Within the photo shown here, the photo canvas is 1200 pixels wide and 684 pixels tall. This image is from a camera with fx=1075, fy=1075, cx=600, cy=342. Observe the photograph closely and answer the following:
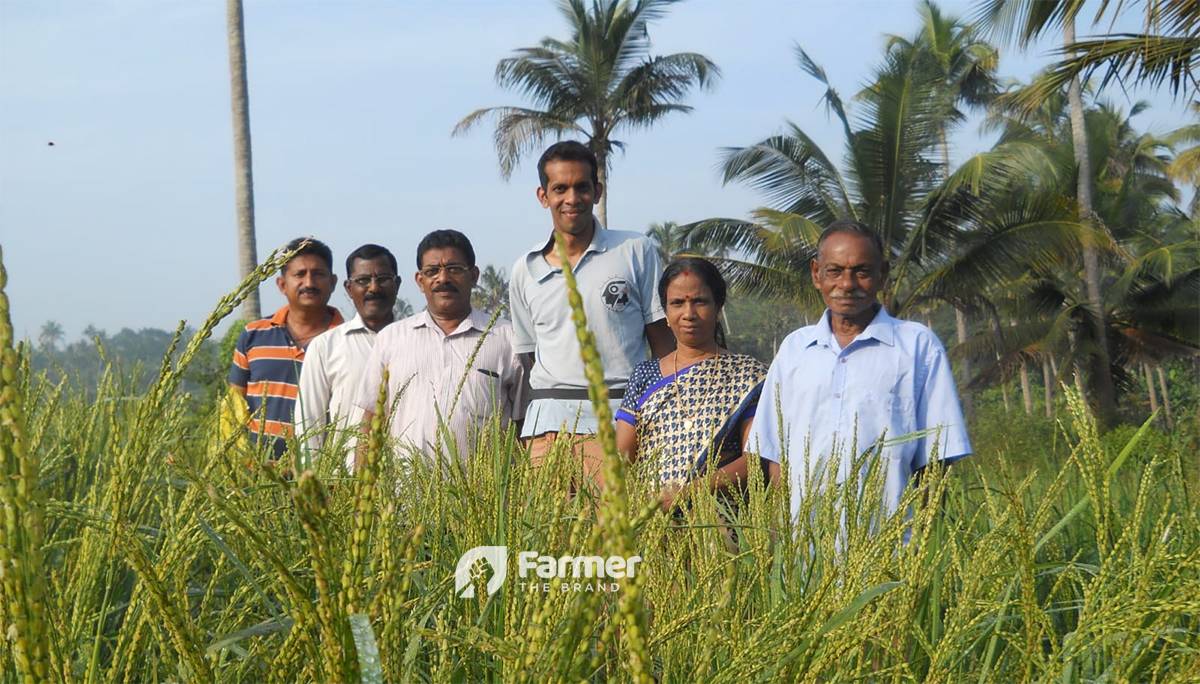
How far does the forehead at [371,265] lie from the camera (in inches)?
165

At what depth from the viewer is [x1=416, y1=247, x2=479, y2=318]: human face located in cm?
386

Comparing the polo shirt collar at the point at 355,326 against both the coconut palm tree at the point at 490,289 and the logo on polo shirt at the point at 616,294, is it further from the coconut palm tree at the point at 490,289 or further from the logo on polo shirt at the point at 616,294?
the coconut palm tree at the point at 490,289

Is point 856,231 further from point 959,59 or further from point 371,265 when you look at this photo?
point 959,59

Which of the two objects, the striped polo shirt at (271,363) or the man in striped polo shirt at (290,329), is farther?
the man in striped polo shirt at (290,329)

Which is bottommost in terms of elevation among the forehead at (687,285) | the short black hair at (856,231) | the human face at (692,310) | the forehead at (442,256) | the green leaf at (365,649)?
the green leaf at (365,649)

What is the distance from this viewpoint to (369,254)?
13.9 feet

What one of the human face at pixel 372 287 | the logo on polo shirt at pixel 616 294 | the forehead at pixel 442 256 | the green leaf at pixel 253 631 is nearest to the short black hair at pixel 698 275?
the logo on polo shirt at pixel 616 294

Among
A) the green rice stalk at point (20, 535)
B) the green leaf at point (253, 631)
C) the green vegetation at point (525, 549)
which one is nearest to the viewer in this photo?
the green rice stalk at point (20, 535)

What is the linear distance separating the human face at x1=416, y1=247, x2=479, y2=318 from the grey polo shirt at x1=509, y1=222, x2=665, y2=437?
0.20 meters

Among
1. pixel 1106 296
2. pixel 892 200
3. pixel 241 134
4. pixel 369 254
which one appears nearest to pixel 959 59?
pixel 1106 296

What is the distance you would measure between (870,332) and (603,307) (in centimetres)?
100

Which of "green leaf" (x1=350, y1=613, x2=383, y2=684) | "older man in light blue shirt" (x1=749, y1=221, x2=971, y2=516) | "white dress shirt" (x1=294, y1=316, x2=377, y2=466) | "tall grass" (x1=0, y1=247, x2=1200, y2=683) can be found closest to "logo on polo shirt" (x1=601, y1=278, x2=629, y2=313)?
"older man in light blue shirt" (x1=749, y1=221, x2=971, y2=516)

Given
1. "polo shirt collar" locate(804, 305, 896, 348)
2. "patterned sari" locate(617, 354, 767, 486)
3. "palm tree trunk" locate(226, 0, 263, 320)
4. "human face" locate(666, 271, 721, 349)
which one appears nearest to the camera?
"polo shirt collar" locate(804, 305, 896, 348)

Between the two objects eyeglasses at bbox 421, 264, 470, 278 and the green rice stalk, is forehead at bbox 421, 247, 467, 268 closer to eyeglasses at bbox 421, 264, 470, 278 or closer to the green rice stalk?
eyeglasses at bbox 421, 264, 470, 278
